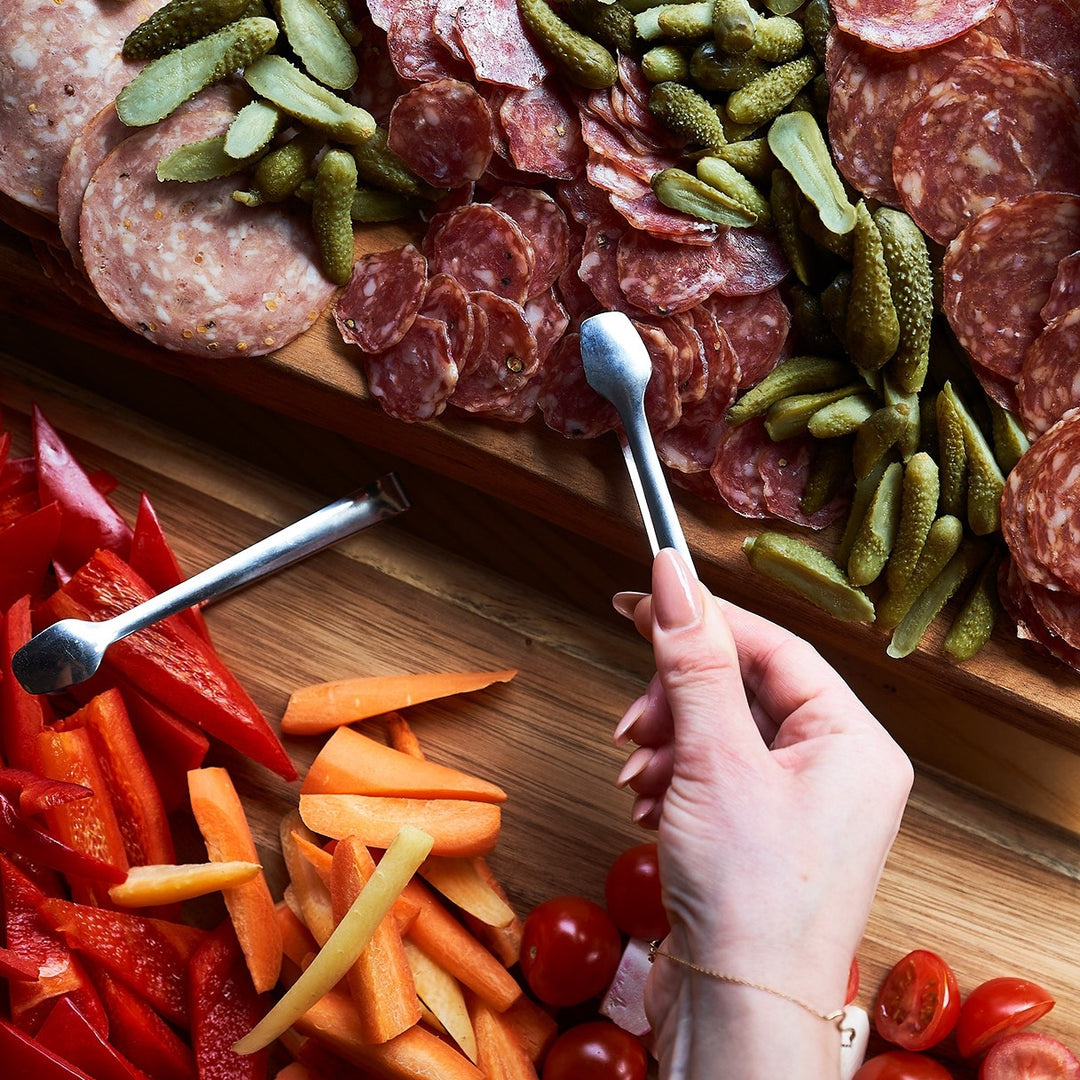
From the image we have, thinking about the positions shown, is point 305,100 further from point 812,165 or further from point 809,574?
point 809,574

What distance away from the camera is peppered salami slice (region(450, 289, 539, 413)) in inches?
60.3

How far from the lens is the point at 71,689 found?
170 cm

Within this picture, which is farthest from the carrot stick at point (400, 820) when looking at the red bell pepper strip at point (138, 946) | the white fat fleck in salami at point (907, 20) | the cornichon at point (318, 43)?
the white fat fleck in salami at point (907, 20)

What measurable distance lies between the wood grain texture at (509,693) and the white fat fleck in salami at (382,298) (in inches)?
13.7

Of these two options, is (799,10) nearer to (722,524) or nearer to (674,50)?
(674,50)

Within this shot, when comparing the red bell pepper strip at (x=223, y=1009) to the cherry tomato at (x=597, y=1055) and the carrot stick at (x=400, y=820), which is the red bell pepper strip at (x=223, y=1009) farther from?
the cherry tomato at (x=597, y=1055)

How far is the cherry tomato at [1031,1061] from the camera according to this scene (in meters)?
1.59

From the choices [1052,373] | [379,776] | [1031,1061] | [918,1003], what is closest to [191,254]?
[379,776]

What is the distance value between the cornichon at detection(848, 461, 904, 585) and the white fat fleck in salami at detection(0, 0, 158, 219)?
117 cm

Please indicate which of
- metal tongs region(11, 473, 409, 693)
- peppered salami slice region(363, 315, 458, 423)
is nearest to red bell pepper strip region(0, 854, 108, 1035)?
metal tongs region(11, 473, 409, 693)

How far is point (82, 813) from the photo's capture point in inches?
61.6

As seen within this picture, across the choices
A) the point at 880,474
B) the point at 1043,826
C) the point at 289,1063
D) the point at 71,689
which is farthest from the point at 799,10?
the point at 289,1063

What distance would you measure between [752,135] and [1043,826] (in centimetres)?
114

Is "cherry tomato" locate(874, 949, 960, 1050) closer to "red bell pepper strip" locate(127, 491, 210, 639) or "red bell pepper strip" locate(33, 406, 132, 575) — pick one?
"red bell pepper strip" locate(127, 491, 210, 639)
